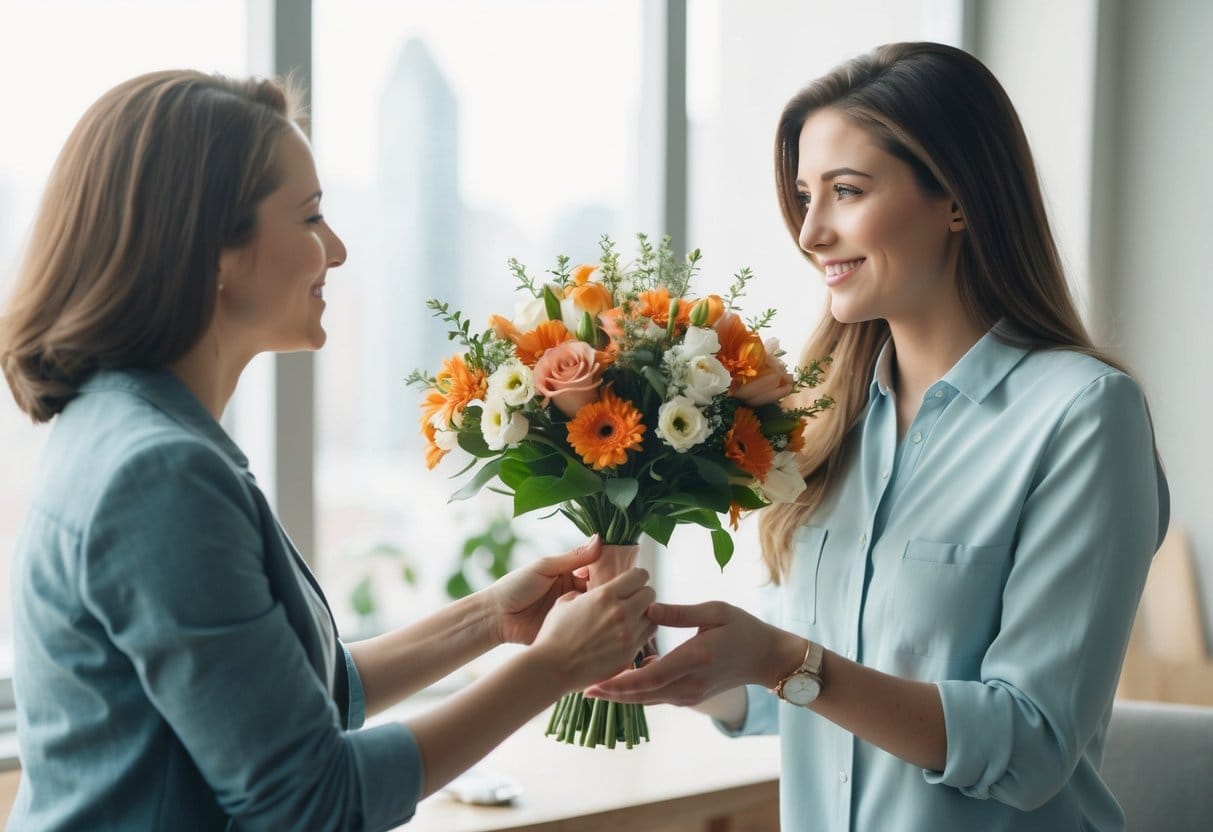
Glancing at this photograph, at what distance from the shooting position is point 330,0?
2691 mm

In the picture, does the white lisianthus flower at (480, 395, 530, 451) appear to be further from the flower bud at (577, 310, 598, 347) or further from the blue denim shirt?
the blue denim shirt

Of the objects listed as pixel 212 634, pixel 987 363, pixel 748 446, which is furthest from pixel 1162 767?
pixel 212 634

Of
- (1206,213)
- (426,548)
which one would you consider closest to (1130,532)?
(426,548)

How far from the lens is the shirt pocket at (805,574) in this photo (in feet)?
5.77

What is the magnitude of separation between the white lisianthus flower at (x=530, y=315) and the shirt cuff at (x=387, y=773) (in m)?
0.53

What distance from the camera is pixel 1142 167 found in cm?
357

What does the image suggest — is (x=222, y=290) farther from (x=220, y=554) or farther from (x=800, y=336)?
(x=800, y=336)

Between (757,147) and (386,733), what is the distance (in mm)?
2554

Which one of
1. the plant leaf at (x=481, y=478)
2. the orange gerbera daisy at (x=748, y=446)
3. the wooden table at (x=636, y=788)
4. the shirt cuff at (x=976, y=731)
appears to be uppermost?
the orange gerbera daisy at (x=748, y=446)

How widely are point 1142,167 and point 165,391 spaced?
10.6 feet

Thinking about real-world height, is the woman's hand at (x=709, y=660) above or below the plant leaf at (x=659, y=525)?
below

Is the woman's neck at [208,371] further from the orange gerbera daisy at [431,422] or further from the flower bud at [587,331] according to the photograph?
the flower bud at [587,331]

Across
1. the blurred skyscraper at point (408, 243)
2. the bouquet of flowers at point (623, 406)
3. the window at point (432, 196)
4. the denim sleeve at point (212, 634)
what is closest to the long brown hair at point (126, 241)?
the denim sleeve at point (212, 634)

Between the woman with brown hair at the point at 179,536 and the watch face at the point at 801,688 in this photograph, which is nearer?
the woman with brown hair at the point at 179,536
